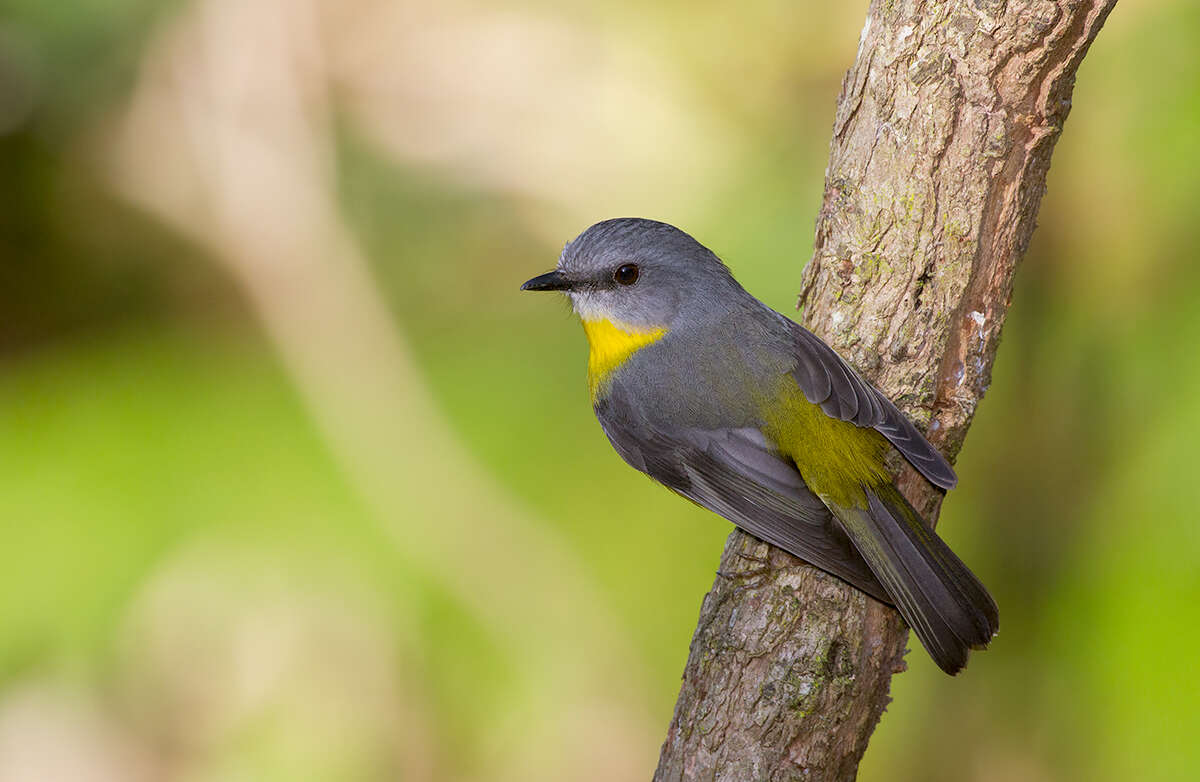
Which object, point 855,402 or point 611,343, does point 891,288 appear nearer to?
point 855,402

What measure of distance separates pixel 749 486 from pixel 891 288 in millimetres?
682

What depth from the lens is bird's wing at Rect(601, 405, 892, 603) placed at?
8.75 feet

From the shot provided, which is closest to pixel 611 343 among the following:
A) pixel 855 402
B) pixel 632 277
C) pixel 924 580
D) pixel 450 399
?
pixel 632 277

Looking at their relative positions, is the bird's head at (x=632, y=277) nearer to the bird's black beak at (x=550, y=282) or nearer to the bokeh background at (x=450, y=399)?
the bird's black beak at (x=550, y=282)

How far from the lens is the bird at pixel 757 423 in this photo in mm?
2676

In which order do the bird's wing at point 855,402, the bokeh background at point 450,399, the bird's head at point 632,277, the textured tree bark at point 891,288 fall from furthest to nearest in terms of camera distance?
1. the bokeh background at point 450,399
2. the bird's head at point 632,277
3. the bird's wing at point 855,402
4. the textured tree bark at point 891,288

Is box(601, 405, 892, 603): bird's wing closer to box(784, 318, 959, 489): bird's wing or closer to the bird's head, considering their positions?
box(784, 318, 959, 489): bird's wing

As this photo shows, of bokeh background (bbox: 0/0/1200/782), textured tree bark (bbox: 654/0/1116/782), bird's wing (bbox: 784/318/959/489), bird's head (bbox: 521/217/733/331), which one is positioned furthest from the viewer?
bokeh background (bbox: 0/0/1200/782)

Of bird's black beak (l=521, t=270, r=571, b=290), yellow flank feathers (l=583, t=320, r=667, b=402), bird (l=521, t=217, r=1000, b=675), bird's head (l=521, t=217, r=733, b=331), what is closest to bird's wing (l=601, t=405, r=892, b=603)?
bird (l=521, t=217, r=1000, b=675)

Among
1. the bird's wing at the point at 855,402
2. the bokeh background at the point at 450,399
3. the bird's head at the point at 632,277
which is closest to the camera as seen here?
the bird's wing at the point at 855,402

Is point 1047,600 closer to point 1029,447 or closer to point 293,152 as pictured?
point 1029,447

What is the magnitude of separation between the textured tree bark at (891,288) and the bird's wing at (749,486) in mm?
100

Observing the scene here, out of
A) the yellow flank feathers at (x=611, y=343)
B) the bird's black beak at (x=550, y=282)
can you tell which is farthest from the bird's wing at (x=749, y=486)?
the bird's black beak at (x=550, y=282)

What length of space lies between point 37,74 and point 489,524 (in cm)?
337
